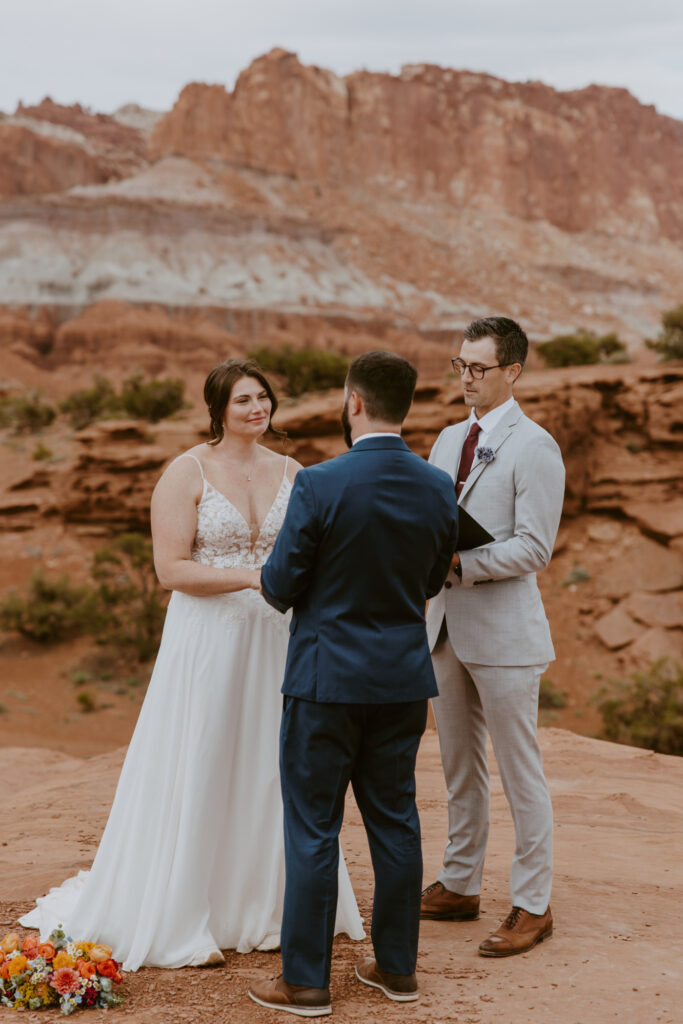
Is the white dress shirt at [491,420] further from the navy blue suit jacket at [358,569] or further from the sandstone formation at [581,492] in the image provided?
the sandstone formation at [581,492]

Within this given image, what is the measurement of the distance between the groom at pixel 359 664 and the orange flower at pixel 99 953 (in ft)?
1.84

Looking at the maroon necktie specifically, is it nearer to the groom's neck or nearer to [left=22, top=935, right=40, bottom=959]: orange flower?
the groom's neck

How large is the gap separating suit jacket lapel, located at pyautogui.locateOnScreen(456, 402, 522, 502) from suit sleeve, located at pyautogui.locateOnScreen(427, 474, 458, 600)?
50 cm

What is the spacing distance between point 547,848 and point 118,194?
73250 mm

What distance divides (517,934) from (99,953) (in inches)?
63.3

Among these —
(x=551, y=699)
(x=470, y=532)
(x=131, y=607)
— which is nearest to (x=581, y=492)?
(x=551, y=699)

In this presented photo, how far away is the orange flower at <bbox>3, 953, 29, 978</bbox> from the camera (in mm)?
3439

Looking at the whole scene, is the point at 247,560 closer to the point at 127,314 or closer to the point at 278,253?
the point at 127,314

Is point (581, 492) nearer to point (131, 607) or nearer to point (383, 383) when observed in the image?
point (131, 607)

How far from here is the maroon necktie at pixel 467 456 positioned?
Result: 13.4 feet

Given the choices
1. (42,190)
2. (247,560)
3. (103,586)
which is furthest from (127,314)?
(247,560)

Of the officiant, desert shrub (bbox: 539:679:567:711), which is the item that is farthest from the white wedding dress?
desert shrub (bbox: 539:679:567:711)

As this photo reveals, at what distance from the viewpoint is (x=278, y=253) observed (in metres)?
69.8

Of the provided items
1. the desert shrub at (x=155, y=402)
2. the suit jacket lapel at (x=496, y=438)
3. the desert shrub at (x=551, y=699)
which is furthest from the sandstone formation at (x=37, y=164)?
the suit jacket lapel at (x=496, y=438)
